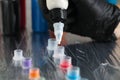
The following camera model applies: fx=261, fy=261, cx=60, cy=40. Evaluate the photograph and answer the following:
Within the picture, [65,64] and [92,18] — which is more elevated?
[92,18]

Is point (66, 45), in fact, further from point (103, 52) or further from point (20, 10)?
point (20, 10)

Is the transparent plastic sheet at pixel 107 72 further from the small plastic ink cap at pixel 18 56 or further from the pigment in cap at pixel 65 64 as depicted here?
the small plastic ink cap at pixel 18 56

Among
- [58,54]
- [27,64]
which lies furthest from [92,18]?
[27,64]

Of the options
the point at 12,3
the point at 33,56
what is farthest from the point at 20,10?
the point at 33,56

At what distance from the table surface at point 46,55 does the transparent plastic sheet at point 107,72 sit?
0.5 inches

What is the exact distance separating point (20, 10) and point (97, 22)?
0.38 m

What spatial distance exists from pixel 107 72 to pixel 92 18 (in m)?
0.27

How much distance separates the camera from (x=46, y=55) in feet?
2.67

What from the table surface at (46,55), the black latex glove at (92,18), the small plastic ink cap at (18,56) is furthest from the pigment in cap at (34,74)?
the black latex glove at (92,18)

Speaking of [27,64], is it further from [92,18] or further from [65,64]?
[92,18]

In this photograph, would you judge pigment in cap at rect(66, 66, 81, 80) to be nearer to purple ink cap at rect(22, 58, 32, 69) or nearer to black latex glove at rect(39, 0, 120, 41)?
purple ink cap at rect(22, 58, 32, 69)

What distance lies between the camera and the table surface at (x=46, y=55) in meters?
0.68

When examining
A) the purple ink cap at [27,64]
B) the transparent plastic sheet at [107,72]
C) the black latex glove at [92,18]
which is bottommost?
the transparent plastic sheet at [107,72]

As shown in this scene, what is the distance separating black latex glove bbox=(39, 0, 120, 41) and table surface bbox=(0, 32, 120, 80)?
4 centimetres
